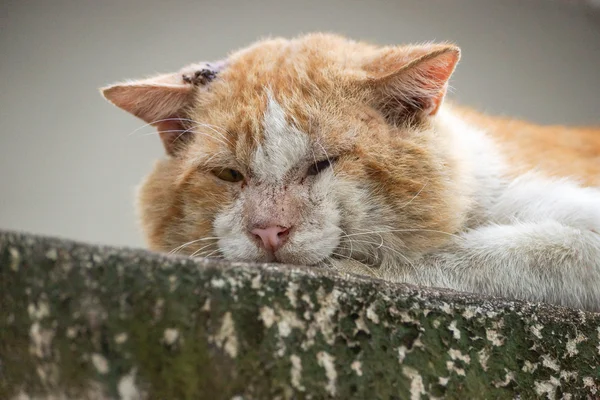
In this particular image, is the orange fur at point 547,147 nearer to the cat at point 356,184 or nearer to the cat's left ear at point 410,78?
the cat at point 356,184

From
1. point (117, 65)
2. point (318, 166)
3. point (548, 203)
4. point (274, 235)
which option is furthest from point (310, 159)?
point (117, 65)

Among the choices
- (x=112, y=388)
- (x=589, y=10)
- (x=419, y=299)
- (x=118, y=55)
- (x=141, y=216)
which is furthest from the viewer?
(x=589, y=10)

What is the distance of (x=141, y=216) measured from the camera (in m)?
1.50

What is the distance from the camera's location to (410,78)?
124 centimetres

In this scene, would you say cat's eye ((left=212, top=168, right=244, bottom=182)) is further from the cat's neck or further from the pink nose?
the cat's neck

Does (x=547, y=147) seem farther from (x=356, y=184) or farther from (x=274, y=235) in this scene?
(x=274, y=235)

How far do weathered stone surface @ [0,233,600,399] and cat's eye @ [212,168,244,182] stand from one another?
48 centimetres

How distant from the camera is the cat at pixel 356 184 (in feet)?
3.80

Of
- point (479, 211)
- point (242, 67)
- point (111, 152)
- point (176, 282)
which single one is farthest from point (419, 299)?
point (111, 152)

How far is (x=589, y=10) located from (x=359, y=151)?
2.59m

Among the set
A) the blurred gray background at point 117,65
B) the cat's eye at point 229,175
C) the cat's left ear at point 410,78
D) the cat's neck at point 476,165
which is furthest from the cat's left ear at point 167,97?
the blurred gray background at point 117,65

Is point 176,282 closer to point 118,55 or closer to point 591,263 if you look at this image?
point 591,263

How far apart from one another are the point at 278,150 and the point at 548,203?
618 mm

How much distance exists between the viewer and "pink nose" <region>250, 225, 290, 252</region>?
3.63ft
